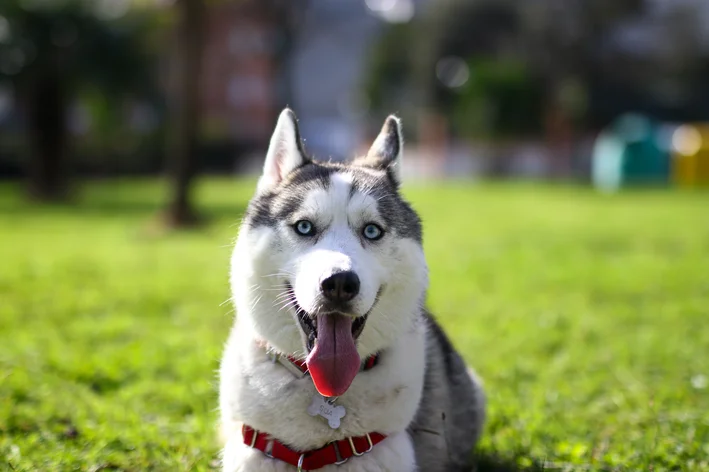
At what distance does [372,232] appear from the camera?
2809 millimetres

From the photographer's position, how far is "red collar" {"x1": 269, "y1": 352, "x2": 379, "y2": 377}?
110 inches

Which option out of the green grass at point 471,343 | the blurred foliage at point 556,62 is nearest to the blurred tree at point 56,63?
the green grass at point 471,343

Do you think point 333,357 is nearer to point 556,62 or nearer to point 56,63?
point 56,63

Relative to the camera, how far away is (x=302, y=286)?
2.56 meters

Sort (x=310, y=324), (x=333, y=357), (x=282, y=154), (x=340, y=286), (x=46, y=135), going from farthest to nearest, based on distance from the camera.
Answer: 1. (x=46, y=135)
2. (x=282, y=154)
3. (x=310, y=324)
4. (x=333, y=357)
5. (x=340, y=286)

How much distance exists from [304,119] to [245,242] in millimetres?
55390

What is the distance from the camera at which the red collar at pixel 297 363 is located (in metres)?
2.80

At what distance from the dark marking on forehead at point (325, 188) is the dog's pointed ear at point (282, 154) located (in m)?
0.06

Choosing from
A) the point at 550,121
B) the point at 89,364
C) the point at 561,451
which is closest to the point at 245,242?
the point at 561,451

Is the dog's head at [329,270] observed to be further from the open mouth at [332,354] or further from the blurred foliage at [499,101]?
the blurred foliage at [499,101]

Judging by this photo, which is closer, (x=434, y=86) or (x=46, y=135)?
(x=46, y=135)

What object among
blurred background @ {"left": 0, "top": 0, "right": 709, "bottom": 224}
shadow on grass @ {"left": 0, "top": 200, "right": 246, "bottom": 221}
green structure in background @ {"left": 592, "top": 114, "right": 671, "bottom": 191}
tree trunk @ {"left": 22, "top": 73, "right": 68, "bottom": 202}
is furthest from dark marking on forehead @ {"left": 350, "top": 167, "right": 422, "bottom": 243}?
green structure in background @ {"left": 592, "top": 114, "right": 671, "bottom": 191}

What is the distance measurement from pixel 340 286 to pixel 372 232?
40cm

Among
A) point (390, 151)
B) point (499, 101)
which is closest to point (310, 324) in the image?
point (390, 151)
